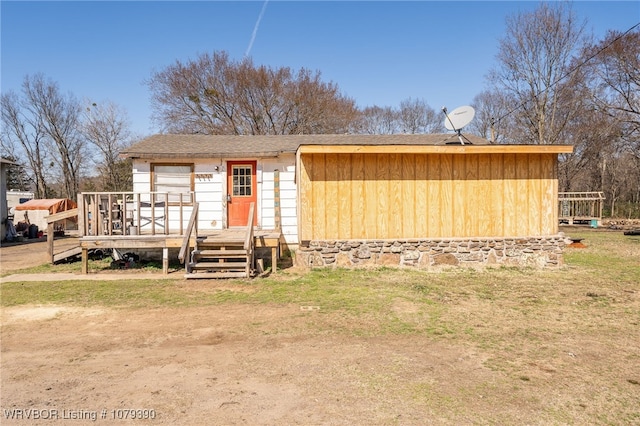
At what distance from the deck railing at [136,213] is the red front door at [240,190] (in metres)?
1.05

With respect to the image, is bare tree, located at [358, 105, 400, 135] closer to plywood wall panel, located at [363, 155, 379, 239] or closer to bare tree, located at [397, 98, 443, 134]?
bare tree, located at [397, 98, 443, 134]

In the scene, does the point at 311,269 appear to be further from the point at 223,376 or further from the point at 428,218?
the point at 223,376

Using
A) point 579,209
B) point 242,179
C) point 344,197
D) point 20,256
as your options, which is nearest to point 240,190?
point 242,179

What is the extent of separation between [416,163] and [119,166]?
26611mm

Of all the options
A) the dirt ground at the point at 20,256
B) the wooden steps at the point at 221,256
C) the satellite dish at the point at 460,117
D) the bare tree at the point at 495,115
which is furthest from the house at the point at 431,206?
the bare tree at the point at 495,115

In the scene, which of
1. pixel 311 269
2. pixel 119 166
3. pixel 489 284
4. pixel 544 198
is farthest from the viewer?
pixel 119 166

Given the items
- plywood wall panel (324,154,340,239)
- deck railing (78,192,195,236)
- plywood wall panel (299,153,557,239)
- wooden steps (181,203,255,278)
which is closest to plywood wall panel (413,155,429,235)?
plywood wall panel (299,153,557,239)

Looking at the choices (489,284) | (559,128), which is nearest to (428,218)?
(489,284)

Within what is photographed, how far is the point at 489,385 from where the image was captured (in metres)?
3.28

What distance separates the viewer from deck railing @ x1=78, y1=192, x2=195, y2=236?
8.67 m

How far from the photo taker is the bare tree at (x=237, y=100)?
26547 mm

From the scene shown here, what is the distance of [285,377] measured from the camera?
3457mm

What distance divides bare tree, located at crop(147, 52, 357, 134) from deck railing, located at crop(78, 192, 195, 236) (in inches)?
671

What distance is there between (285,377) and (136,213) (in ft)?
27.0
